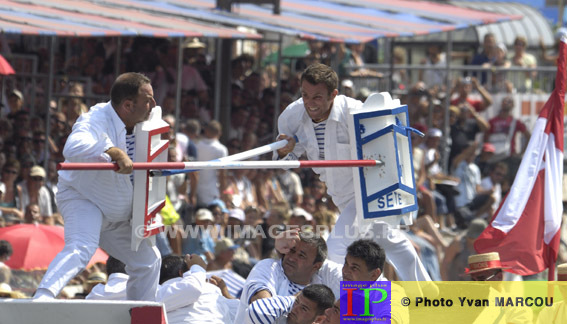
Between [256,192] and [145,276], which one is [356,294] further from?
[256,192]

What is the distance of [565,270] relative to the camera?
26.0ft

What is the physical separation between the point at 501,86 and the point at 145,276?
1120cm

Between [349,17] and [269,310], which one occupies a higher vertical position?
[349,17]

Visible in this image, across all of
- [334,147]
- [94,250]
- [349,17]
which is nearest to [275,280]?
[334,147]

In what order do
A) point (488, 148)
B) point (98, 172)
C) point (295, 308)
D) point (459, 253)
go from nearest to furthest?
point (295, 308), point (98, 172), point (459, 253), point (488, 148)

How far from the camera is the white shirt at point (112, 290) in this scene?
28.6 ft

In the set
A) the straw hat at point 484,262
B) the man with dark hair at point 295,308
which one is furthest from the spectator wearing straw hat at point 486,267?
the man with dark hair at point 295,308

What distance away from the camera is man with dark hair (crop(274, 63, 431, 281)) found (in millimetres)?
8453

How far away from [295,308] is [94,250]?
1.38 metres

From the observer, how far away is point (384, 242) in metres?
8.82

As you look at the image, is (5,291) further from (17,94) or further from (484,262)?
(17,94)

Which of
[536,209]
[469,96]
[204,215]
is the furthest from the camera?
[469,96]

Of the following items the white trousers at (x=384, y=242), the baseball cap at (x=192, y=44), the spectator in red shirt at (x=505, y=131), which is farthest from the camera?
the spectator in red shirt at (x=505, y=131)

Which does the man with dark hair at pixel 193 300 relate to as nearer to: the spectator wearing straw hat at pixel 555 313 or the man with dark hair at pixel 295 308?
the man with dark hair at pixel 295 308
